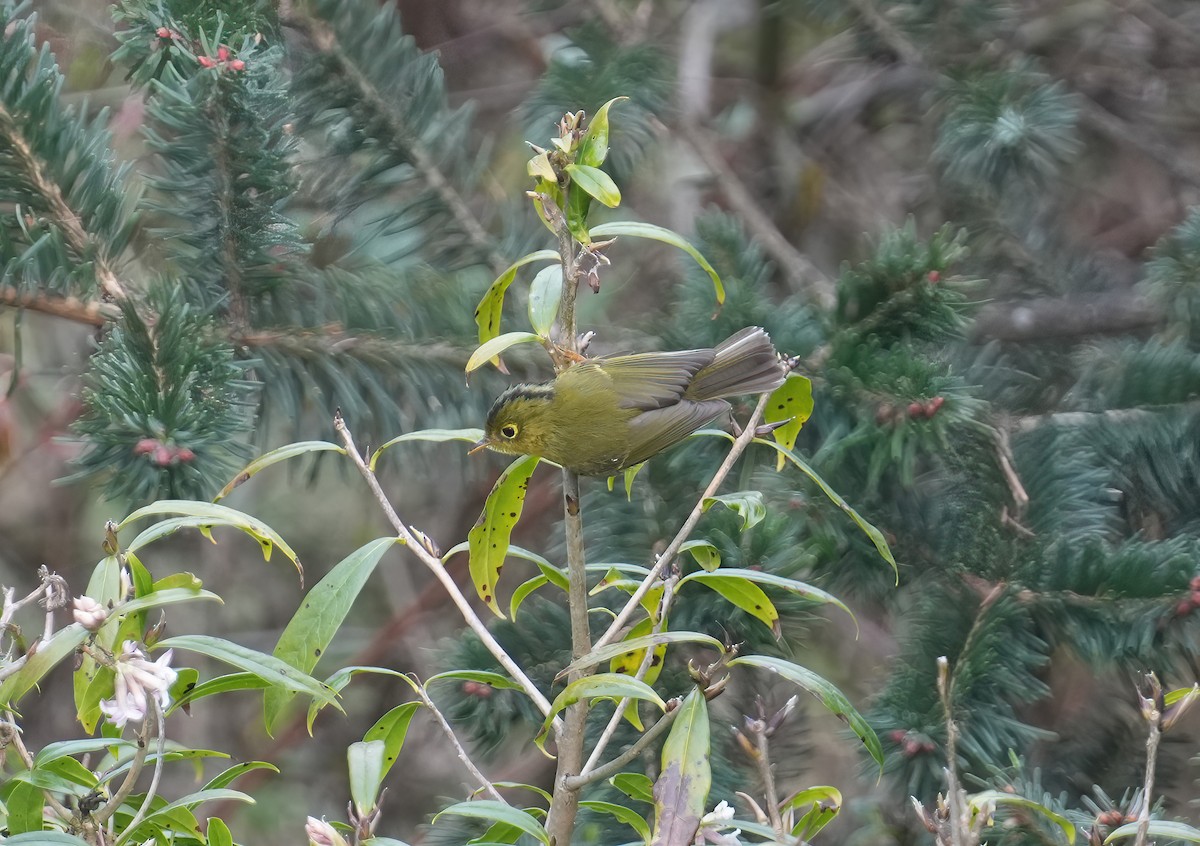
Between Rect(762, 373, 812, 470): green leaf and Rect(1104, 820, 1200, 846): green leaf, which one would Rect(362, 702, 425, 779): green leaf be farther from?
Rect(1104, 820, 1200, 846): green leaf

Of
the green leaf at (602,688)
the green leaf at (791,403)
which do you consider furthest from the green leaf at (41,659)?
the green leaf at (791,403)

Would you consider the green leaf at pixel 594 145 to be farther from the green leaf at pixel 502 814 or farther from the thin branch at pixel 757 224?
the thin branch at pixel 757 224

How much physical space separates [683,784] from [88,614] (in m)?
0.32

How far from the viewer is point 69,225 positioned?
0.99 meters

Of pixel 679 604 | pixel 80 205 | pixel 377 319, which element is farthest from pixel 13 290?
pixel 679 604

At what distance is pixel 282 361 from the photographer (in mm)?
1060

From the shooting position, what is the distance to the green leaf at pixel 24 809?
2.06 ft

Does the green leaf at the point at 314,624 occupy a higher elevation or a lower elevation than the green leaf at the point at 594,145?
lower

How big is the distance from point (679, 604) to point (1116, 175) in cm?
111

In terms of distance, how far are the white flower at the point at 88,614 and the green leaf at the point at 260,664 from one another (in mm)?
61

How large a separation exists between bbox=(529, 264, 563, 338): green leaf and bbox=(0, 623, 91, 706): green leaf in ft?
1.06

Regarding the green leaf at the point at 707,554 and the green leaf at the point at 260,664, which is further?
the green leaf at the point at 707,554

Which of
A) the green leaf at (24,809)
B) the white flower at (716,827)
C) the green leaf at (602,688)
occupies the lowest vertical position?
the white flower at (716,827)

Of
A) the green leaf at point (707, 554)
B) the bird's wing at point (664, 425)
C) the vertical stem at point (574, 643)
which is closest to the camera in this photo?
the vertical stem at point (574, 643)
